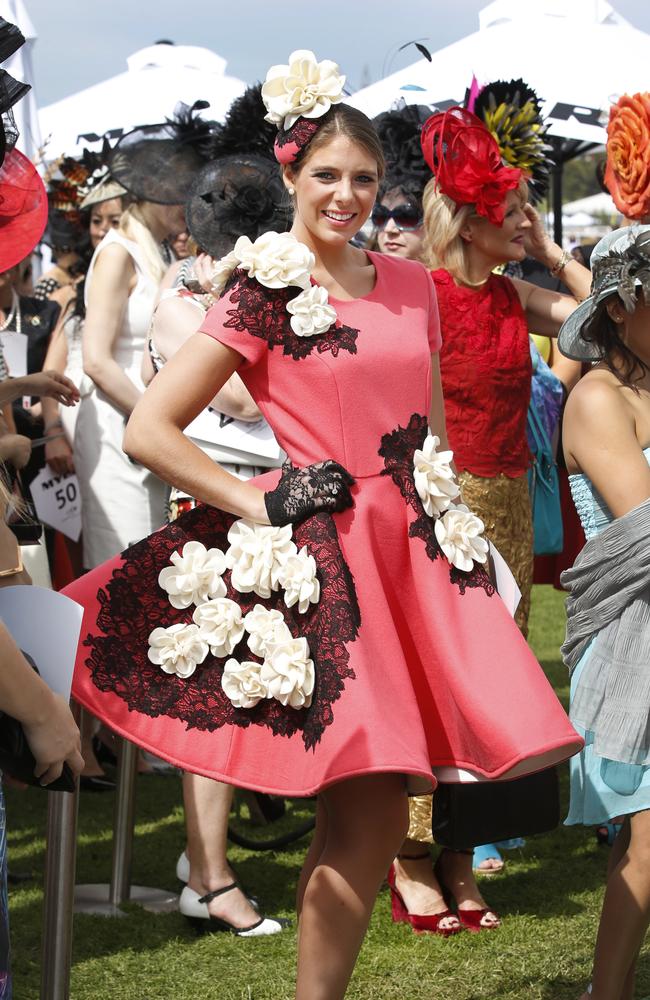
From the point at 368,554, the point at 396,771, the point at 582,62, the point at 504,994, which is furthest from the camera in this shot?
the point at 582,62

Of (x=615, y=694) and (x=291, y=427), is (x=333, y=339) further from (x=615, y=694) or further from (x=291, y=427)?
(x=615, y=694)

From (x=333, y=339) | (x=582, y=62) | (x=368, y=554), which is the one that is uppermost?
(x=582, y=62)

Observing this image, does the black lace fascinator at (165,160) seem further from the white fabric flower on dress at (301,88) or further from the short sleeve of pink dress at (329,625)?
the short sleeve of pink dress at (329,625)

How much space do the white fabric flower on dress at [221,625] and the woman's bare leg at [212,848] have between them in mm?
1359

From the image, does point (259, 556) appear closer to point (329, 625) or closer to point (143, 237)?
point (329, 625)

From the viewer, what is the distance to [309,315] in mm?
2826

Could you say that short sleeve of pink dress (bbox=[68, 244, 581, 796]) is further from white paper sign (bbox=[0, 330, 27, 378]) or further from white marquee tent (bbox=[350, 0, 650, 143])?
white marquee tent (bbox=[350, 0, 650, 143])

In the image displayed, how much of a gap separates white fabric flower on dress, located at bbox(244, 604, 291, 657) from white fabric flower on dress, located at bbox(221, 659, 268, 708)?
0.04 m

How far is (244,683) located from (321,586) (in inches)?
10.1

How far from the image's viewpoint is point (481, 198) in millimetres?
4168

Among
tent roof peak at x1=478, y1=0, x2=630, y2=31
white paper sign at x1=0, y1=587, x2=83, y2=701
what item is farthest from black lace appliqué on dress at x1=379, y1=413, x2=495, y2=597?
tent roof peak at x1=478, y1=0, x2=630, y2=31

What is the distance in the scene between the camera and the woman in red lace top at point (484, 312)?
417cm

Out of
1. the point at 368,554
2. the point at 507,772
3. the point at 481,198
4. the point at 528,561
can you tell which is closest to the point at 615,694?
the point at 507,772

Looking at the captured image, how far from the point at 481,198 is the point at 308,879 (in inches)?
89.6
